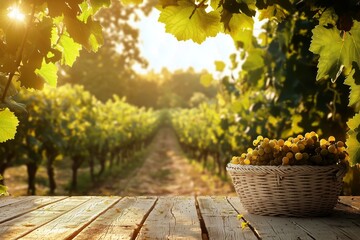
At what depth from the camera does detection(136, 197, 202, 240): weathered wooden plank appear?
7.52 feet

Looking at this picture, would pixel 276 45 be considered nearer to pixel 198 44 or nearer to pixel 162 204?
pixel 162 204

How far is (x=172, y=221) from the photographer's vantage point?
264cm

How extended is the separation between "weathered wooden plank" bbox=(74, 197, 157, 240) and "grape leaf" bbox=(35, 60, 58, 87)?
33.1 inches

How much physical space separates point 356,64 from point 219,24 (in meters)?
0.58

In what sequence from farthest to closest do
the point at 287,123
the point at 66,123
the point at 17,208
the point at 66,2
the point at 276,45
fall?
the point at 66,123 < the point at 287,123 < the point at 276,45 < the point at 17,208 < the point at 66,2

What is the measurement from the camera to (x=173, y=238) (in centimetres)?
223

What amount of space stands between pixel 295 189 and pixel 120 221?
98cm

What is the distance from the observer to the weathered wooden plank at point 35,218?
2381 mm

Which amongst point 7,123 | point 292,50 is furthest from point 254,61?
point 7,123

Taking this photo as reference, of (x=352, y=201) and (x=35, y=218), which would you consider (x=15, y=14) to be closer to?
(x=35, y=218)

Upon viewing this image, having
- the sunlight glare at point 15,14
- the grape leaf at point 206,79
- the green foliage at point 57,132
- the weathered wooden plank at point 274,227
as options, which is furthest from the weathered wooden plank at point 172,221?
→ the green foliage at point 57,132

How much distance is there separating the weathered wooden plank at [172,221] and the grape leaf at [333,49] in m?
0.94

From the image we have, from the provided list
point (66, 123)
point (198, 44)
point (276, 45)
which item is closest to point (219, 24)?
point (198, 44)

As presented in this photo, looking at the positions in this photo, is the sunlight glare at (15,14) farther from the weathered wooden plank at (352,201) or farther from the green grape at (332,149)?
the weathered wooden plank at (352,201)
